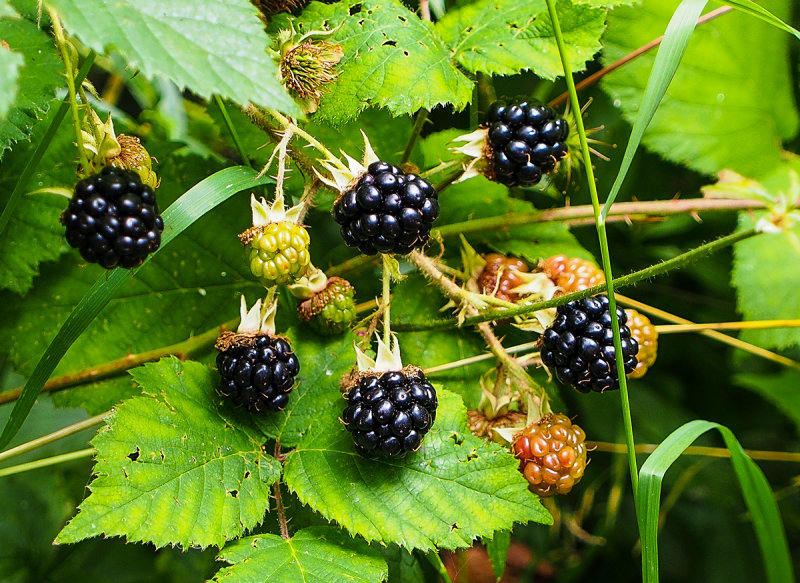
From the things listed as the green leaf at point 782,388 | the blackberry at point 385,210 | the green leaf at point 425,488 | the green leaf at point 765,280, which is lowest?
the green leaf at point 782,388

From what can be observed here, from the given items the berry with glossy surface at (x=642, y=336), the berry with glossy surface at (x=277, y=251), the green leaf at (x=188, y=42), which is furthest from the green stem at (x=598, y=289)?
the green leaf at (x=188, y=42)

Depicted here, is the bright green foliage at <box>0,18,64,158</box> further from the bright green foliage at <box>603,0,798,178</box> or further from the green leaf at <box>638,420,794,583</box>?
the bright green foliage at <box>603,0,798,178</box>

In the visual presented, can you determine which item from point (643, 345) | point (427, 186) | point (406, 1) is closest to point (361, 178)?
point (427, 186)

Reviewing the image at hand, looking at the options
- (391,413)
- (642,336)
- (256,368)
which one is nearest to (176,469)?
(256,368)

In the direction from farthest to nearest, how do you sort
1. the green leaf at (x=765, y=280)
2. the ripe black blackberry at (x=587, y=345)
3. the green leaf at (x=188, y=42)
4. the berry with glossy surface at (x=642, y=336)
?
the green leaf at (x=765, y=280) → the berry with glossy surface at (x=642, y=336) → the ripe black blackberry at (x=587, y=345) → the green leaf at (x=188, y=42)

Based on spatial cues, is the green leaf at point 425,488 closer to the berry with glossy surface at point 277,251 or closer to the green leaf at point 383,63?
the berry with glossy surface at point 277,251

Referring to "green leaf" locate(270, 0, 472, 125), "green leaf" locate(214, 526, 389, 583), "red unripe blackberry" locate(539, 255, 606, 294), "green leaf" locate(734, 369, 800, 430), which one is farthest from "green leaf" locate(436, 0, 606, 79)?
"green leaf" locate(734, 369, 800, 430)

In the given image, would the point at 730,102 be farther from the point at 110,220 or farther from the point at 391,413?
the point at 110,220
